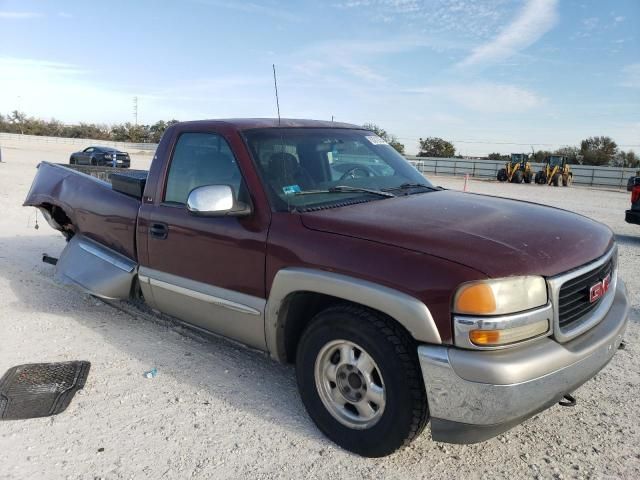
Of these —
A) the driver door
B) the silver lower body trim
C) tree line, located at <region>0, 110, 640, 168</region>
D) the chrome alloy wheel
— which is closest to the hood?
the driver door

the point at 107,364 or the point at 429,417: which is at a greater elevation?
the point at 429,417

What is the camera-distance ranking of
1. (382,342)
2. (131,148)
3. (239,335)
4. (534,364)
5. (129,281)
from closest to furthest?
1. (534,364)
2. (382,342)
3. (239,335)
4. (129,281)
5. (131,148)

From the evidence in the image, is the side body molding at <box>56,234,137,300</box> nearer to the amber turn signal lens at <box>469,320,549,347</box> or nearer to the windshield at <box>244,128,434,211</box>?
the windshield at <box>244,128,434,211</box>

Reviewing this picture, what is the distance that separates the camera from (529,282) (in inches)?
94.3

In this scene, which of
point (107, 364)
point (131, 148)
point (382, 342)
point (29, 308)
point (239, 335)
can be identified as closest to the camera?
point (382, 342)

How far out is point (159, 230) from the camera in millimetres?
3842

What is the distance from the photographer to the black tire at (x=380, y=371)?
2.53 meters

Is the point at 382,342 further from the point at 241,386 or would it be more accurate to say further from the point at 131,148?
the point at 131,148

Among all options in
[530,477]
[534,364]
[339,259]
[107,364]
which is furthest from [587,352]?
[107,364]

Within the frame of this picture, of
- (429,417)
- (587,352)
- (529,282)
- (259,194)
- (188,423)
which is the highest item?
(259,194)

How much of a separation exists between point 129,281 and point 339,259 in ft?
7.32

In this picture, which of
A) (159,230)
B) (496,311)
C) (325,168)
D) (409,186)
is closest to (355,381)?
(496,311)

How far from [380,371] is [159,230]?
2.05 metres

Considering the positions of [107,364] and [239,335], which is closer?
[239,335]
